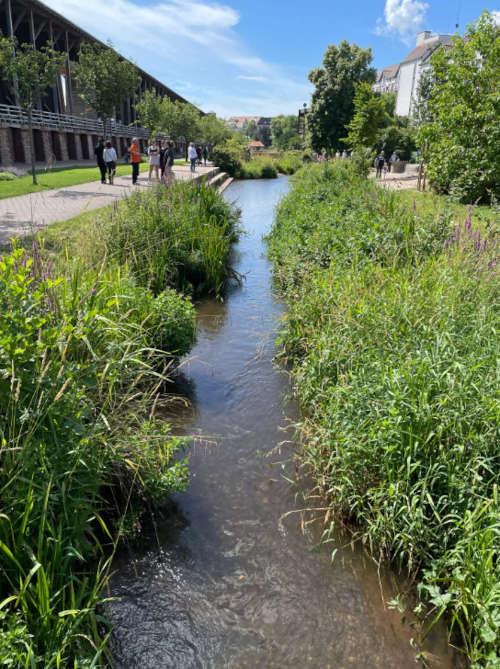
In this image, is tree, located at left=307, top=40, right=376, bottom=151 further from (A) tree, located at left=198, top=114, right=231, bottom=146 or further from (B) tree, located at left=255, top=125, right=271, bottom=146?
(B) tree, located at left=255, top=125, right=271, bottom=146

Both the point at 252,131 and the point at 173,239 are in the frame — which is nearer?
the point at 173,239

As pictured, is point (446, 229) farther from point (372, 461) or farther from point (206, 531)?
point (206, 531)

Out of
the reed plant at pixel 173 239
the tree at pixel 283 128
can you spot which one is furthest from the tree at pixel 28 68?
the tree at pixel 283 128

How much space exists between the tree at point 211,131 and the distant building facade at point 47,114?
916 centimetres

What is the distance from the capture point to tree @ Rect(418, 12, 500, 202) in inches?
544

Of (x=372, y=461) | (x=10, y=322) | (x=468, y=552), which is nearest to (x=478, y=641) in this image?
(x=468, y=552)

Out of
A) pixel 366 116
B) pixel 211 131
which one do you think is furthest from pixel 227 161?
pixel 211 131

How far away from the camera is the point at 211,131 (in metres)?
54.2

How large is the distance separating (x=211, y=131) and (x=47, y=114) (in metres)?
24.0

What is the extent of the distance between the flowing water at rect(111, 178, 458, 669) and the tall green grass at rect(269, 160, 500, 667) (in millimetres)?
278

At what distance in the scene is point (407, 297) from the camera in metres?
4.62

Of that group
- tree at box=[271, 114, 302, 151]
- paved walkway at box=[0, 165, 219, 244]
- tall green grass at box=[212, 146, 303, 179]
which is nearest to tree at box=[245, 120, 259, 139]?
Result: tree at box=[271, 114, 302, 151]

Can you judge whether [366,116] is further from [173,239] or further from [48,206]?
[173,239]

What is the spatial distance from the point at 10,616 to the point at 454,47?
59.6 ft
